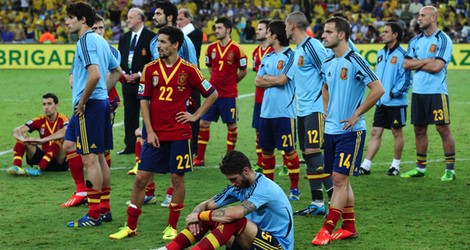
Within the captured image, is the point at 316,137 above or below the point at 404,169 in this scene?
above

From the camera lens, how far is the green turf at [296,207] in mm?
8945

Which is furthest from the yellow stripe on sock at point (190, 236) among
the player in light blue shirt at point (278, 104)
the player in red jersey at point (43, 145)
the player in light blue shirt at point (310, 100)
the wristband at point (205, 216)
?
the player in red jersey at point (43, 145)

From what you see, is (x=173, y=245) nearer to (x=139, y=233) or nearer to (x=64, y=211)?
(x=139, y=233)

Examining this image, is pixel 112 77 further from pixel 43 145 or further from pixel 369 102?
pixel 43 145

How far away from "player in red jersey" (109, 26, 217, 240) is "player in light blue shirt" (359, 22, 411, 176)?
14.4 ft

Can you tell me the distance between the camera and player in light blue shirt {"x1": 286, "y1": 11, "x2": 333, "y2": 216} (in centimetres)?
1028

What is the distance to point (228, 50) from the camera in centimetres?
1398

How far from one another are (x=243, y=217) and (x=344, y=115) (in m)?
1.86

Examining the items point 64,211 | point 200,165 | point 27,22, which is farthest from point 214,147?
point 27,22

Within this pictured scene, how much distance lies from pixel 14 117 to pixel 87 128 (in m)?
9.96

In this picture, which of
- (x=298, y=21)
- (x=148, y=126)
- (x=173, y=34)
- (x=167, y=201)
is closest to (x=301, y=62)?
(x=298, y=21)

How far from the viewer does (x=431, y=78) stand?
1238 cm

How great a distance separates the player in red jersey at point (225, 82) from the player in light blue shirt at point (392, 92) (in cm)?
208

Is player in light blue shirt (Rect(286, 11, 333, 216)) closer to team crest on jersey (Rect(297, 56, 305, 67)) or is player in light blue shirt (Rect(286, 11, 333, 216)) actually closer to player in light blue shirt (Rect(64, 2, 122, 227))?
team crest on jersey (Rect(297, 56, 305, 67))
